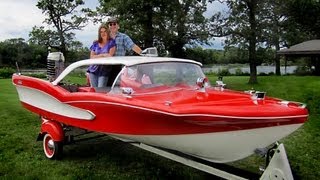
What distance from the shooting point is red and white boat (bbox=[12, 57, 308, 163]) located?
4105mm

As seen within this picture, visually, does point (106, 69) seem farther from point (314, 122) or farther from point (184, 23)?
point (184, 23)

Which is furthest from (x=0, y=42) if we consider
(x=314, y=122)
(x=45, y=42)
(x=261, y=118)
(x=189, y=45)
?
(x=261, y=118)

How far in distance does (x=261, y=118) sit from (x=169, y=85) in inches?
63.3

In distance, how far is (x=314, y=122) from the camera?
355 inches

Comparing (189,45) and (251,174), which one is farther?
(189,45)

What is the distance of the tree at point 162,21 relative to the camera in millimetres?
18312

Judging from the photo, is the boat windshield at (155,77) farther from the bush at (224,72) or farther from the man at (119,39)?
the bush at (224,72)

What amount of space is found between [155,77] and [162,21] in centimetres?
1423

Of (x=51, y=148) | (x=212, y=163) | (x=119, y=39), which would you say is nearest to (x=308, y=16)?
(x=119, y=39)

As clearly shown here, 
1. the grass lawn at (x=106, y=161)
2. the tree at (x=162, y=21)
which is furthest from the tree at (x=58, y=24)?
the grass lawn at (x=106, y=161)

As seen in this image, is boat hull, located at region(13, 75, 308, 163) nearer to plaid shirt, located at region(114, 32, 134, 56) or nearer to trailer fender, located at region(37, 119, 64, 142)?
trailer fender, located at region(37, 119, 64, 142)

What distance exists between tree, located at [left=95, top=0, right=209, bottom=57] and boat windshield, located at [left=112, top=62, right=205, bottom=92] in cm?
1279

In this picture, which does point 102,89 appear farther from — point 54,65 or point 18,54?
point 18,54

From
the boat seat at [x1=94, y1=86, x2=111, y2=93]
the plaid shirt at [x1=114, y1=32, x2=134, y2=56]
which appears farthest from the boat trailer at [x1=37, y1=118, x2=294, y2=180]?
the plaid shirt at [x1=114, y1=32, x2=134, y2=56]
